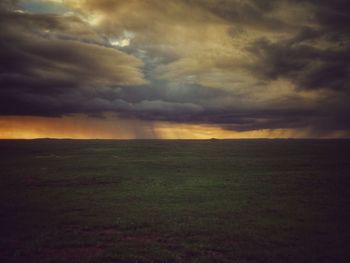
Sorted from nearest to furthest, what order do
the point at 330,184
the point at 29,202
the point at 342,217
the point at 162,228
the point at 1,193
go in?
the point at 162,228 → the point at 342,217 → the point at 29,202 → the point at 1,193 → the point at 330,184

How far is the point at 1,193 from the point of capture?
31422 millimetres

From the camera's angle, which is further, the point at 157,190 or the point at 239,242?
the point at 157,190

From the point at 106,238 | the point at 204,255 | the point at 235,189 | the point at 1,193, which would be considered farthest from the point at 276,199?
the point at 1,193

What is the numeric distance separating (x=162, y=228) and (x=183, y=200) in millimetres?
8808

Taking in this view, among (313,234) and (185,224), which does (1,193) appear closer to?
(185,224)

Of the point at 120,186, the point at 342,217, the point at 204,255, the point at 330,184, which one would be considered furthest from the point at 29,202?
the point at 330,184

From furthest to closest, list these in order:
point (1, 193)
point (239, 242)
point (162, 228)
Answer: point (1, 193), point (162, 228), point (239, 242)

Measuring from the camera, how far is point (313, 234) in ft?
58.5

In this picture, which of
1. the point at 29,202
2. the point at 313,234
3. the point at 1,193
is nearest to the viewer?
the point at 313,234

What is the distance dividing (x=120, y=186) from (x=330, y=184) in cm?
2543

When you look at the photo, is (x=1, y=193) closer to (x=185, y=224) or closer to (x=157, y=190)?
(x=157, y=190)

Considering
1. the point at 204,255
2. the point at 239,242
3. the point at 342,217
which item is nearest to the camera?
the point at 204,255

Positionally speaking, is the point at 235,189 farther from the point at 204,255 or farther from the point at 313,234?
the point at 204,255

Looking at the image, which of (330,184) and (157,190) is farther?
(330,184)
